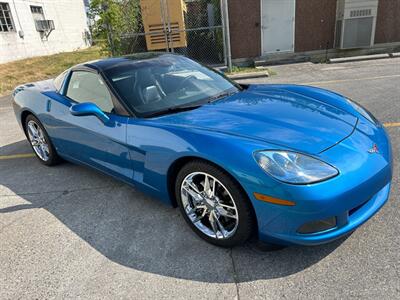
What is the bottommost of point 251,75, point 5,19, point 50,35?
point 251,75

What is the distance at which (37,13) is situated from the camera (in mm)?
18875

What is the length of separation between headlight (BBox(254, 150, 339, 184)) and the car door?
1.30 meters

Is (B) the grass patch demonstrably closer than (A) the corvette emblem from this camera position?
No

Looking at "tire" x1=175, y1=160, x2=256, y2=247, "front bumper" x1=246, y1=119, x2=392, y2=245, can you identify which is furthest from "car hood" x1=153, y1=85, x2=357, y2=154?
"tire" x1=175, y1=160, x2=256, y2=247

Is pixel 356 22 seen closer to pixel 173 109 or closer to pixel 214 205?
pixel 173 109

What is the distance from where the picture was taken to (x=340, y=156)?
82.5 inches

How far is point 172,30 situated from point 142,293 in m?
9.58

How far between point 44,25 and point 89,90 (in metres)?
18.8

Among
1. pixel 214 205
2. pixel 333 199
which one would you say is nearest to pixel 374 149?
pixel 333 199

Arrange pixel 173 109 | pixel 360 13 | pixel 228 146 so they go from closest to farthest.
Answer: pixel 228 146
pixel 173 109
pixel 360 13

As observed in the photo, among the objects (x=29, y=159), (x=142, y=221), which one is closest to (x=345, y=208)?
(x=142, y=221)

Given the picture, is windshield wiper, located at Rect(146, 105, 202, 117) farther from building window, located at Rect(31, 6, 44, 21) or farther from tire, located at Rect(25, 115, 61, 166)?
building window, located at Rect(31, 6, 44, 21)

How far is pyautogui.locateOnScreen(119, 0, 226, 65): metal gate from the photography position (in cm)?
1036

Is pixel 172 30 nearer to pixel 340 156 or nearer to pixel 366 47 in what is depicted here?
pixel 366 47
